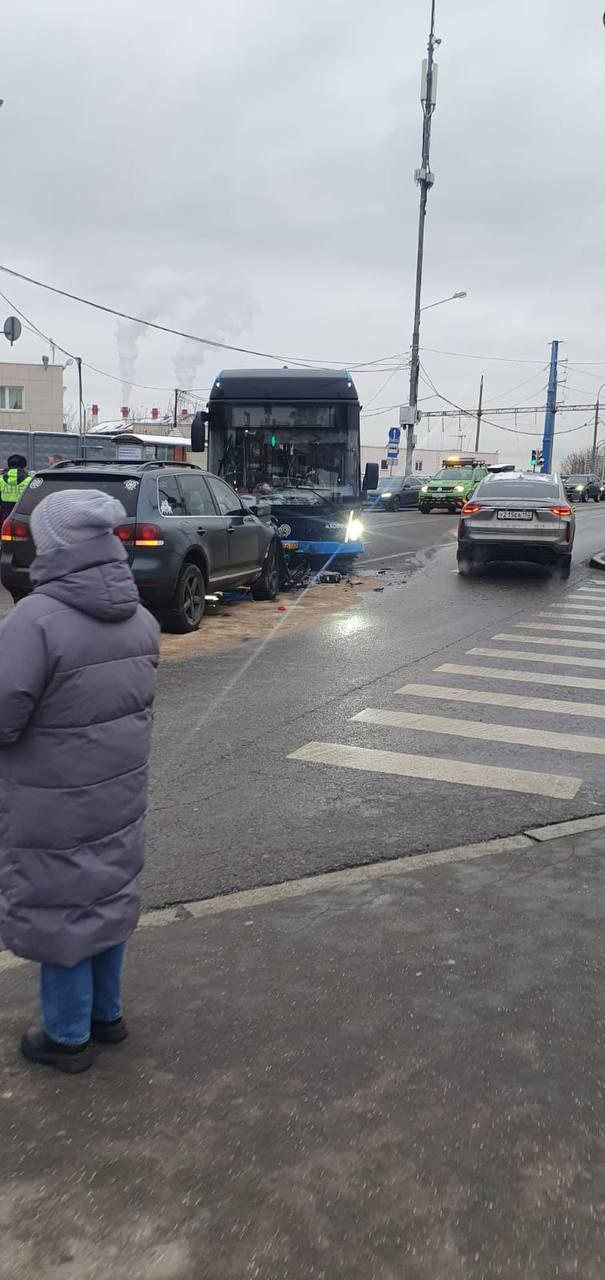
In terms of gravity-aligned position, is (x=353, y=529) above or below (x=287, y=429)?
below

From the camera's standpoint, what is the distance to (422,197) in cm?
4044

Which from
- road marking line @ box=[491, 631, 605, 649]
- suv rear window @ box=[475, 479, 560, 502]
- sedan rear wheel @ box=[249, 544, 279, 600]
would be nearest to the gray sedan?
suv rear window @ box=[475, 479, 560, 502]

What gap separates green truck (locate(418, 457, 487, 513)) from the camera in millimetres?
35094

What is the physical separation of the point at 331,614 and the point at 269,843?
24.8 ft

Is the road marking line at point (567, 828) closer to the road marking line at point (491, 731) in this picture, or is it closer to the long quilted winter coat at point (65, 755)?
the road marking line at point (491, 731)

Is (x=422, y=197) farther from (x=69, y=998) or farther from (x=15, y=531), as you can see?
(x=69, y=998)

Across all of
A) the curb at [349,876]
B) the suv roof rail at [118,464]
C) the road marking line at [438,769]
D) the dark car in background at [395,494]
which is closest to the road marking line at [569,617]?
the suv roof rail at [118,464]

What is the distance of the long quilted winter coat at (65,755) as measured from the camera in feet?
8.71

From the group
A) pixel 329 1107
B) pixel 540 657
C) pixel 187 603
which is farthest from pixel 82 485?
pixel 329 1107

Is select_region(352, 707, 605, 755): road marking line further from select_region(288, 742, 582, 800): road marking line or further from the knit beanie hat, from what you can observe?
the knit beanie hat

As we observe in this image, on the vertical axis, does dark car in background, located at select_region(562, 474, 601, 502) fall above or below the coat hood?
below

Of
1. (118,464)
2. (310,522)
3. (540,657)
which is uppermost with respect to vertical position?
(118,464)

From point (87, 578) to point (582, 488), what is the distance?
2146 inches

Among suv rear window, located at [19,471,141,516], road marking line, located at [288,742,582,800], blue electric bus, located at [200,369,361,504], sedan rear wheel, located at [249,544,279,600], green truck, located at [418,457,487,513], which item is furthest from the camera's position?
green truck, located at [418,457,487,513]
